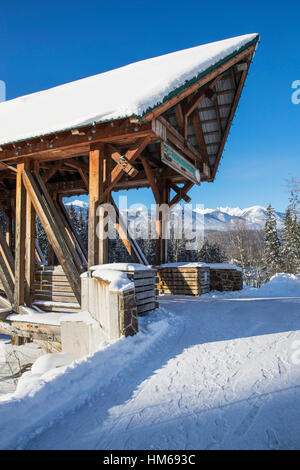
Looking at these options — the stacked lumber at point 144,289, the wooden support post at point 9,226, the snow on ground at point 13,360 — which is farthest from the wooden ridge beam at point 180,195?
the wooden support post at point 9,226

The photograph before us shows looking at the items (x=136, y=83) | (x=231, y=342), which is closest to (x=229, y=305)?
(x=231, y=342)

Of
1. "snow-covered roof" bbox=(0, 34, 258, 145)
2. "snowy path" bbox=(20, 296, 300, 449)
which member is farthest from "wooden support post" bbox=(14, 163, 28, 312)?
"snowy path" bbox=(20, 296, 300, 449)

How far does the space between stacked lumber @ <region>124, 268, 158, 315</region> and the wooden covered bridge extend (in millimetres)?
1054

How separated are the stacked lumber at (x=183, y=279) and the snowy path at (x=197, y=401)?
471cm

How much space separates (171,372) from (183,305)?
3999 mm

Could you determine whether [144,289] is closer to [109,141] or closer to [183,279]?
[109,141]

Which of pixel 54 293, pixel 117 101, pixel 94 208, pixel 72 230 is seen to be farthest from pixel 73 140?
pixel 72 230

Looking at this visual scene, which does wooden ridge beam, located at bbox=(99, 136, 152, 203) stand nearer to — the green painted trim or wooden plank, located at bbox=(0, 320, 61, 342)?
the green painted trim

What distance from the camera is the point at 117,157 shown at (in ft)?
19.7

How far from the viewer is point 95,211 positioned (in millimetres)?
6098

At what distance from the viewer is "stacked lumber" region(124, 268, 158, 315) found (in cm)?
540

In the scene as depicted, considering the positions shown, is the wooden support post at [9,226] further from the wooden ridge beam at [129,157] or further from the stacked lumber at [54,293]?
the wooden ridge beam at [129,157]

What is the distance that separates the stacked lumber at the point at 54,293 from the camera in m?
7.40

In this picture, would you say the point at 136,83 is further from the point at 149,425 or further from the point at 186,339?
the point at 149,425
